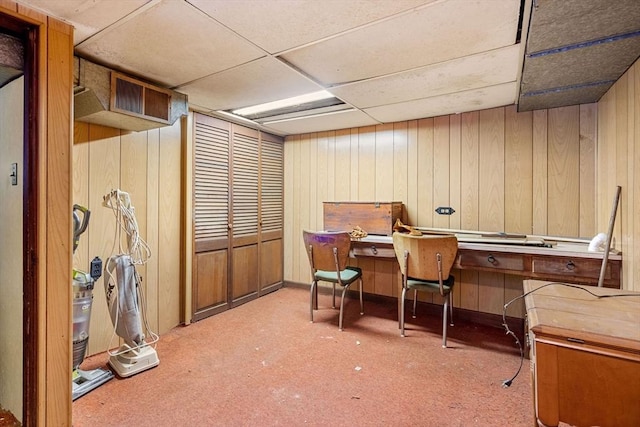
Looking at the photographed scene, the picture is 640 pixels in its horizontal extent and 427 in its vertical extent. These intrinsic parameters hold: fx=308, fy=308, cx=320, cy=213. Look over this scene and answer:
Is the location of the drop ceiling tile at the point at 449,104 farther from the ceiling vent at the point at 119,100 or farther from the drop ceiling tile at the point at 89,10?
the drop ceiling tile at the point at 89,10

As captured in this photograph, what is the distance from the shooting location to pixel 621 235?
1873mm

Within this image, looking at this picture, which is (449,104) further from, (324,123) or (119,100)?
(119,100)

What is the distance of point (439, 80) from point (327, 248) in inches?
64.7

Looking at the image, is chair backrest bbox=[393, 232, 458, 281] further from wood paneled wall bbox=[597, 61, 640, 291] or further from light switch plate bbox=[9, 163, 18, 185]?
light switch plate bbox=[9, 163, 18, 185]

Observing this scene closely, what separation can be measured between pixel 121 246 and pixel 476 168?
3.23 metres

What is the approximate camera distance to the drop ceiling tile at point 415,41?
1.46 metres

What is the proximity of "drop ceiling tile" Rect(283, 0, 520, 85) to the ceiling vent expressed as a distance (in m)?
1.03

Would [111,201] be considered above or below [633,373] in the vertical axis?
above

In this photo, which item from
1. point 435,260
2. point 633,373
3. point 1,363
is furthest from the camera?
point 435,260

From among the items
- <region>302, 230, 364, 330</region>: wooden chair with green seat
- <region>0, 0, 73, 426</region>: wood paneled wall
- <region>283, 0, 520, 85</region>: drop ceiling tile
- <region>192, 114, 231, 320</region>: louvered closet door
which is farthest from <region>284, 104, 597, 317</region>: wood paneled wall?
<region>0, 0, 73, 426</region>: wood paneled wall

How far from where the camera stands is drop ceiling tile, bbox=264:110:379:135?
3217mm

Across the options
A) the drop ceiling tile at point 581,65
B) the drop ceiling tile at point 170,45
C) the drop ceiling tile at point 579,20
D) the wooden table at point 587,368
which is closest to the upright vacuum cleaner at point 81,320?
the drop ceiling tile at point 170,45

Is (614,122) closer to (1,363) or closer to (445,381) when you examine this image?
(445,381)

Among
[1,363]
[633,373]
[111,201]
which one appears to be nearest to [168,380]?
[1,363]
